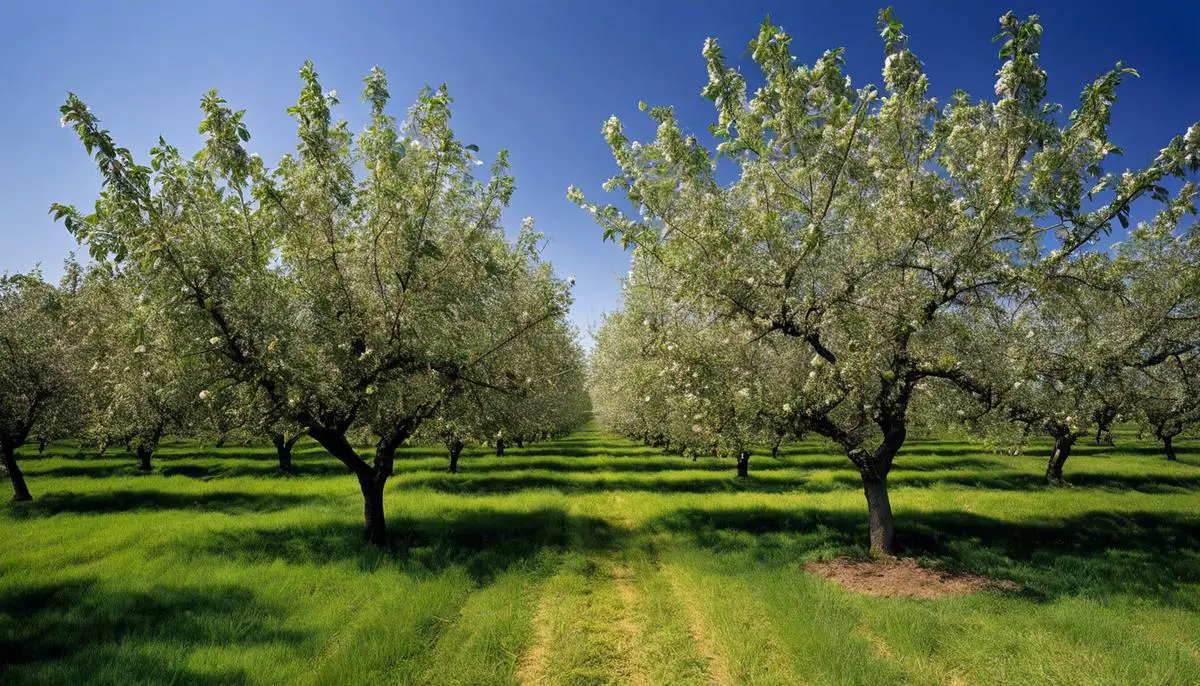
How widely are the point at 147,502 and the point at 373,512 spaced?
17.8m

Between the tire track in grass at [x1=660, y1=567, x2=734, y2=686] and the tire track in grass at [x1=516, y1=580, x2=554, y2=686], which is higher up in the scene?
the tire track in grass at [x1=660, y1=567, x2=734, y2=686]

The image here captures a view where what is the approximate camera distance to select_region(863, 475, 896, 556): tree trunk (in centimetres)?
1662

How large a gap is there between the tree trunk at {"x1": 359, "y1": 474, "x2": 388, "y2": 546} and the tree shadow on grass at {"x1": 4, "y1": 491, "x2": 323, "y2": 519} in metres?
9.15

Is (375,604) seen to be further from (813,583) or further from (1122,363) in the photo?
(1122,363)

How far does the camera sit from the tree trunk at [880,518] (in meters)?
16.6

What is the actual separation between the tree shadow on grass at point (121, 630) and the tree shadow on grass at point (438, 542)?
3.12 m

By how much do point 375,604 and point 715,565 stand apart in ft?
31.9

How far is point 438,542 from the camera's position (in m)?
17.5

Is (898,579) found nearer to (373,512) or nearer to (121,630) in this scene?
(373,512)

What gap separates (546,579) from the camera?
14547 mm

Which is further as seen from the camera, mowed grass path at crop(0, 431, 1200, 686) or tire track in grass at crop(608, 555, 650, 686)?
tire track in grass at crop(608, 555, 650, 686)

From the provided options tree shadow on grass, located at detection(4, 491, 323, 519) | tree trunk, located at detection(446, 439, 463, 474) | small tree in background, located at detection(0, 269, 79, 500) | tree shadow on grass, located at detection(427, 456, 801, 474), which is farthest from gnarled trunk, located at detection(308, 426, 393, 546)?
small tree in background, located at detection(0, 269, 79, 500)

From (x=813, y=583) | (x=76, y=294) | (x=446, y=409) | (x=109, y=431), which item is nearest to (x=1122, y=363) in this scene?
(x=813, y=583)

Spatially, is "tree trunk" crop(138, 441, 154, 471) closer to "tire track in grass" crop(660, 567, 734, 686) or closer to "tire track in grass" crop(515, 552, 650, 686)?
"tire track in grass" crop(515, 552, 650, 686)
